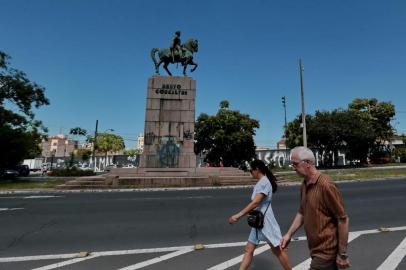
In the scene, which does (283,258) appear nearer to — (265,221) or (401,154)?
(265,221)

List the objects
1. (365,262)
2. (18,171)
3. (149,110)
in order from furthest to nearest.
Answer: (18,171) < (149,110) < (365,262)

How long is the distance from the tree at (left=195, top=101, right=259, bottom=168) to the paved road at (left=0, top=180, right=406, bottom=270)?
2655 cm

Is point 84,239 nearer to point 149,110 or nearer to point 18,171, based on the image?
point 149,110

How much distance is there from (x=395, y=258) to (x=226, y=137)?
32.8m

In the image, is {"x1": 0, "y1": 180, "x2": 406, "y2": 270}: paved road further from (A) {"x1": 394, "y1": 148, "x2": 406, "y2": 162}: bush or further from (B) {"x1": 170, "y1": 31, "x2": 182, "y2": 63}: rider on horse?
(A) {"x1": 394, "y1": 148, "x2": 406, "y2": 162}: bush

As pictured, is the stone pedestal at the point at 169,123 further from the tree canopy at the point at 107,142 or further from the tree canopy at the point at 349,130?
the tree canopy at the point at 107,142

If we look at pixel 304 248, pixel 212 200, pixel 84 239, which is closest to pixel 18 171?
pixel 212 200

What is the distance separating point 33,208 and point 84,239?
5.28 meters

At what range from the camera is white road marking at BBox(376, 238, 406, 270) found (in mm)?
4457

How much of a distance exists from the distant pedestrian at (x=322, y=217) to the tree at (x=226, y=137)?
114 ft

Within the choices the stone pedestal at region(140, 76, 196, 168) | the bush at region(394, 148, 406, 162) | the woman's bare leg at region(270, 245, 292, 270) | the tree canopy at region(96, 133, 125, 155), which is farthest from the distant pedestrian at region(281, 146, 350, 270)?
the tree canopy at region(96, 133, 125, 155)

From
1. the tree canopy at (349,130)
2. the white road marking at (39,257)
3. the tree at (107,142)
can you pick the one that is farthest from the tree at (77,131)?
the white road marking at (39,257)

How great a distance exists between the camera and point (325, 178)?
109 inches

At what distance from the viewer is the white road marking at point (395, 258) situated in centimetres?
446
